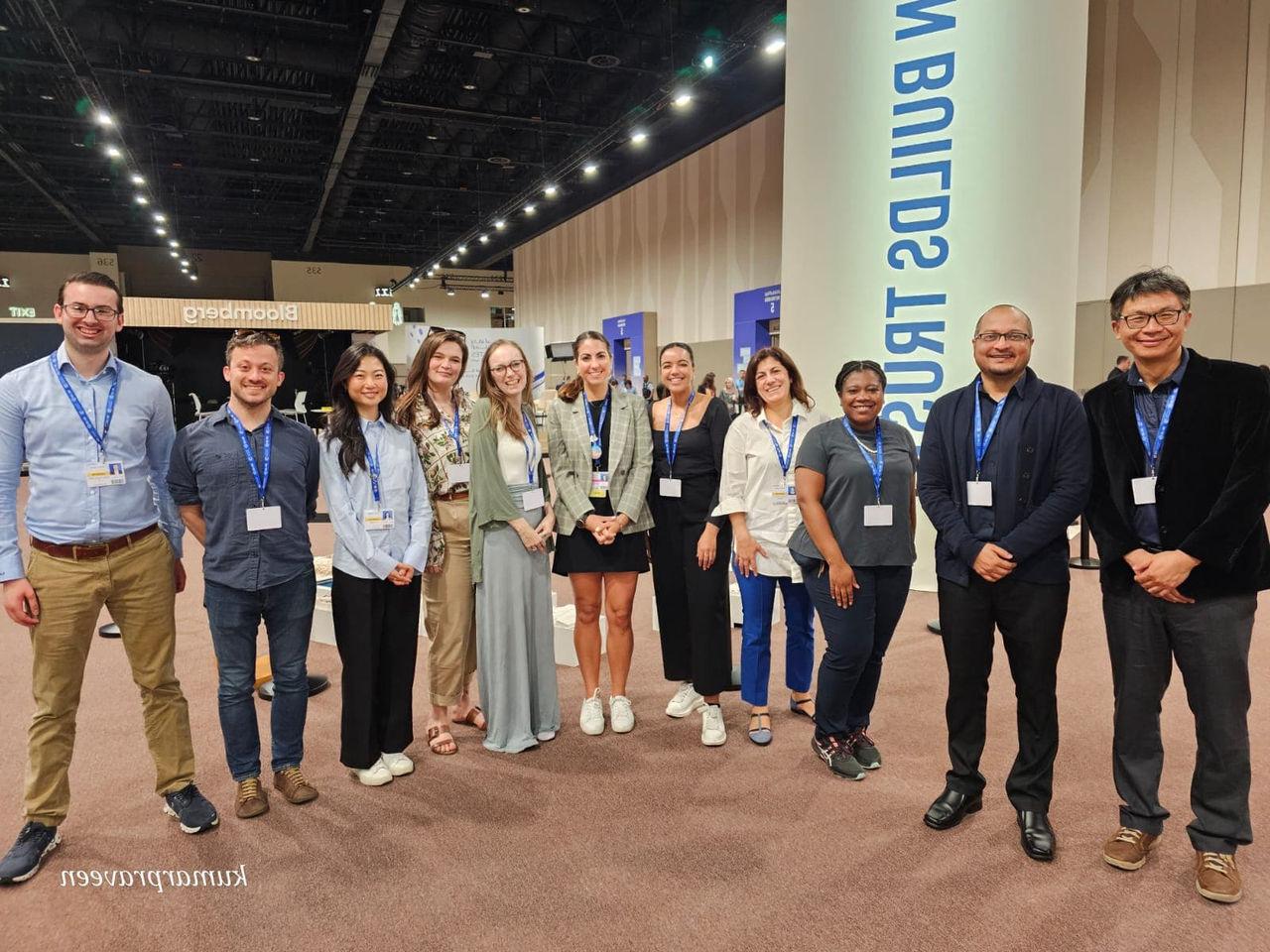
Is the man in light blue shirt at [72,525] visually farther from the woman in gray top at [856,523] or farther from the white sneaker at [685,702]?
the woman in gray top at [856,523]

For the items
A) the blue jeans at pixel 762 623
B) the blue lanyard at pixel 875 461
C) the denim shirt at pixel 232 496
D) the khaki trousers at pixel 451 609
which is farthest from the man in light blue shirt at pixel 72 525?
the blue lanyard at pixel 875 461

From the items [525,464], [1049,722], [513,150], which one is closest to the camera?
[1049,722]

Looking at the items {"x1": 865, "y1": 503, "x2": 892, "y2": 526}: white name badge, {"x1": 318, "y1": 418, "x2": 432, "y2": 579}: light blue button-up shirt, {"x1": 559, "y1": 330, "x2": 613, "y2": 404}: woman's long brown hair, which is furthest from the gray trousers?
{"x1": 318, "y1": 418, "x2": 432, "y2": 579}: light blue button-up shirt

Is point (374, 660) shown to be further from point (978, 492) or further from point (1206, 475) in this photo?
point (1206, 475)

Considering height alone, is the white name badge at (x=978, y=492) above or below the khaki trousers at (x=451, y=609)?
above

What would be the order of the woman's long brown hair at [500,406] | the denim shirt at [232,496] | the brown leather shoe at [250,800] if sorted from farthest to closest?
the woman's long brown hair at [500,406] → the brown leather shoe at [250,800] → the denim shirt at [232,496]

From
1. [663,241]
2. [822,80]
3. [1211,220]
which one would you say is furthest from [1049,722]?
[663,241]

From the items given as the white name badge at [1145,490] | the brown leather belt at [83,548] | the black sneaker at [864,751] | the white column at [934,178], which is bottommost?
the black sneaker at [864,751]

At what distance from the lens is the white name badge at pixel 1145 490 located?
2004 millimetres

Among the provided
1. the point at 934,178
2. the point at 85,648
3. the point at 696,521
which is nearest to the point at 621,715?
the point at 696,521

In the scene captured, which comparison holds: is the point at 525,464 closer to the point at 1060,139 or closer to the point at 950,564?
the point at 950,564

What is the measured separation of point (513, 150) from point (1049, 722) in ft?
50.0

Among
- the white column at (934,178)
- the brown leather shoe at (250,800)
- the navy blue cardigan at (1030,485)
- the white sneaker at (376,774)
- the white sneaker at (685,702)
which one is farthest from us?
the white column at (934,178)

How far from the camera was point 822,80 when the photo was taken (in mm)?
5125
